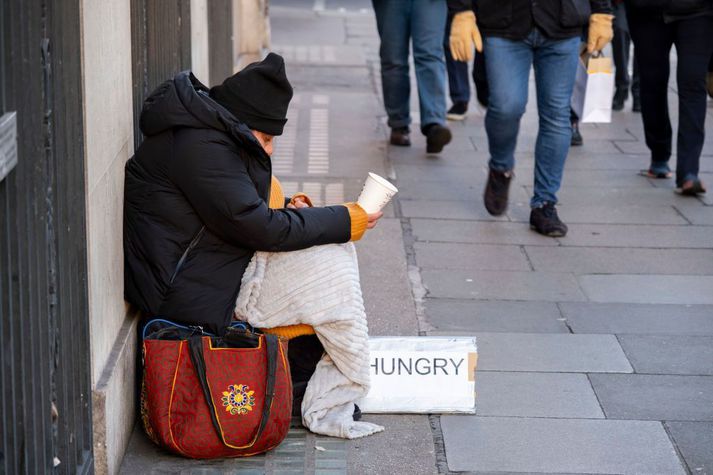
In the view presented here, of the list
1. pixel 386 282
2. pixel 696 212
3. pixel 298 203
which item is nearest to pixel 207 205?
pixel 298 203

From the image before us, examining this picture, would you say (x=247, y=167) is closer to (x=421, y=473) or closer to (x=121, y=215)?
(x=121, y=215)

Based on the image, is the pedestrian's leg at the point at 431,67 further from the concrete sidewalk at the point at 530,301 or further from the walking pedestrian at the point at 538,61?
the walking pedestrian at the point at 538,61

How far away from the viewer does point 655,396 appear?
425 cm

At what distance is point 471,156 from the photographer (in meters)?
8.03

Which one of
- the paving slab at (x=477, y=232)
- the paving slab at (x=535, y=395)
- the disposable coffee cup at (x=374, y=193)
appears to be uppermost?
the disposable coffee cup at (x=374, y=193)

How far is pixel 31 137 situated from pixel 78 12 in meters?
Answer: 0.54

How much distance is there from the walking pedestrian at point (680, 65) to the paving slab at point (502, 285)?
1678 millimetres

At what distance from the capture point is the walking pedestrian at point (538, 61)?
5992 mm

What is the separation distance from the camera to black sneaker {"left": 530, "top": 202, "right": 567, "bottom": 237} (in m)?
6.28

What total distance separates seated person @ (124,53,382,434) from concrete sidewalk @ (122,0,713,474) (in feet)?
1.66

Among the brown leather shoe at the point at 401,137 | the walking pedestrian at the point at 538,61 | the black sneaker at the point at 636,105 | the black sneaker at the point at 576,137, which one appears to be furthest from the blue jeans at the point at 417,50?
the black sneaker at the point at 636,105

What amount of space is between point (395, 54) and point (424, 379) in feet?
14.0

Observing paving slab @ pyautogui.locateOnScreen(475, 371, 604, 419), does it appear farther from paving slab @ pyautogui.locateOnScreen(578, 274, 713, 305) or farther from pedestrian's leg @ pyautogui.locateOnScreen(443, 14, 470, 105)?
pedestrian's leg @ pyautogui.locateOnScreen(443, 14, 470, 105)

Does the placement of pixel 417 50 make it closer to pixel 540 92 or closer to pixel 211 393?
pixel 540 92
